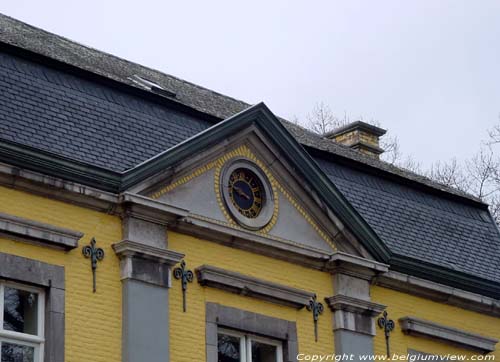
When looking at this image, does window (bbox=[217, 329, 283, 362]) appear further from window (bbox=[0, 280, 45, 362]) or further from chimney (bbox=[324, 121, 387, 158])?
chimney (bbox=[324, 121, 387, 158])

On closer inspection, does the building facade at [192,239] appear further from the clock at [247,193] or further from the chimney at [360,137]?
the chimney at [360,137]

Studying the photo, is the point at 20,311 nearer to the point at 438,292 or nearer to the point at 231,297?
the point at 231,297

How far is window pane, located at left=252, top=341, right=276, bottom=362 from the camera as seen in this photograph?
2038 cm

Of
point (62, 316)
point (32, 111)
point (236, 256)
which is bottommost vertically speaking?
point (62, 316)

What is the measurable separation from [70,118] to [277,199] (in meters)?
3.69

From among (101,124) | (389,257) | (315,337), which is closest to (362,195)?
(389,257)

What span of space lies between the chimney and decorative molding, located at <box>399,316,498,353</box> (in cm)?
592

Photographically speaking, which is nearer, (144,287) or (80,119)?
(144,287)

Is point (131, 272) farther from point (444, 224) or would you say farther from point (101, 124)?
point (444, 224)

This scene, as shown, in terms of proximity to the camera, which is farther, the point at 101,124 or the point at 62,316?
the point at 101,124

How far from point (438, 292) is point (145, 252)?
20.1 feet

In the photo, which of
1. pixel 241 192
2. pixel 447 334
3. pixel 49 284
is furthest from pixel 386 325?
pixel 49 284

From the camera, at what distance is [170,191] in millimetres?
19984

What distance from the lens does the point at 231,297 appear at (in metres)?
20.2
